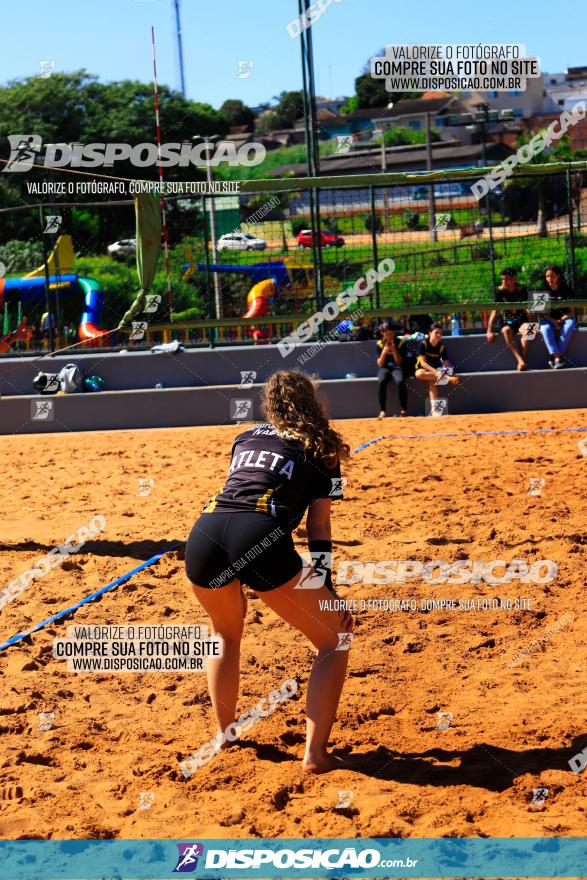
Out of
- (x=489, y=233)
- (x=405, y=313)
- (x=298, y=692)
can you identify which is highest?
(x=489, y=233)

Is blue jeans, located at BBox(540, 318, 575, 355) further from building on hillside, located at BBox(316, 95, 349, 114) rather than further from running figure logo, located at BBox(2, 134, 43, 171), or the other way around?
building on hillside, located at BBox(316, 95, 349, 114)

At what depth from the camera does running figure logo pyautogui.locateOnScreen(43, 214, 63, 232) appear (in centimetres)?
1511

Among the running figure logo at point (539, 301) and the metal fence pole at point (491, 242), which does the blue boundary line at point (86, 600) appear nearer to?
the running figure logo at point (539, 301)

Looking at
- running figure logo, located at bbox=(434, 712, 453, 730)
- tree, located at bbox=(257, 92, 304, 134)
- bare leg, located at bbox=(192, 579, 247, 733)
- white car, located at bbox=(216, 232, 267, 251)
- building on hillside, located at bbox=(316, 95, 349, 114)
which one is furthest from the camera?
building on hillside, located at bbox=(316, 95, 349, 114)

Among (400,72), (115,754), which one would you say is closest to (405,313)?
(400,72)

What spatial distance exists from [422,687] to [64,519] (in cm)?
462

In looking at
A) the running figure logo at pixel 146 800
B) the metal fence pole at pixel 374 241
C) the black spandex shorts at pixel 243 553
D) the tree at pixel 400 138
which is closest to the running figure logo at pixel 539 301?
the metal fence pole at pixel 374 241

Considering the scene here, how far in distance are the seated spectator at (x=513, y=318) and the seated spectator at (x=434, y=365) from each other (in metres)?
0.86

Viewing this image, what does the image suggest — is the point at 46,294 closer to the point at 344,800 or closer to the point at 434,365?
the point at 434,365

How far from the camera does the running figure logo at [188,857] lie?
370 cm

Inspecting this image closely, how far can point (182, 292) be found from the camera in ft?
49.7

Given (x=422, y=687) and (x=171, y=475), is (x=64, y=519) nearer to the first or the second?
(x=171, y=475)

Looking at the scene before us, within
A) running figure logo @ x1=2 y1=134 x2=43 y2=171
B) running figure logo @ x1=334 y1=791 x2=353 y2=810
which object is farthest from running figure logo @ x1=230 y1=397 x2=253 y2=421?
running figure logo @ x1=334 y1=791 x2=353 y2=810

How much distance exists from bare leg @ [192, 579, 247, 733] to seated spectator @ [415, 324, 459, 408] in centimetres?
955
